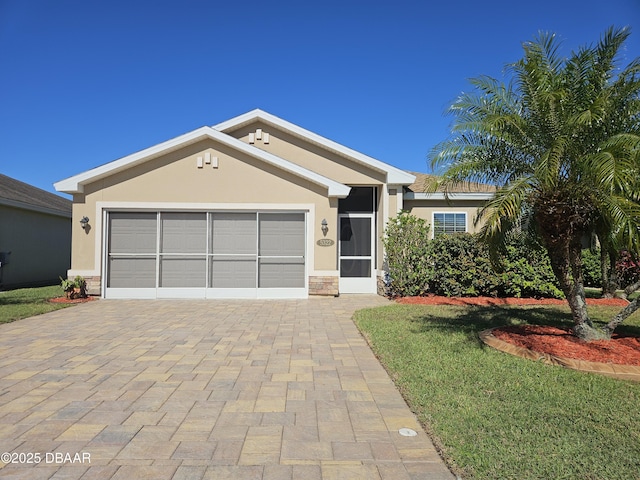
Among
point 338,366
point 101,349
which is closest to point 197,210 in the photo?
point 101,349

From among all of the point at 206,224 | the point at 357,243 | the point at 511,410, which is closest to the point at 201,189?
the point at 206,224

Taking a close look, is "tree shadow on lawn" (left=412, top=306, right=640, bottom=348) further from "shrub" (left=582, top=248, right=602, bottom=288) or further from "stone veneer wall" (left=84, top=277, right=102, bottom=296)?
"stone veneer wall" (left=84, top=277, right=102, bottom=296)

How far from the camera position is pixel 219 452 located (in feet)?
10.4

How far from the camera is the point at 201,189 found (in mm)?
11945

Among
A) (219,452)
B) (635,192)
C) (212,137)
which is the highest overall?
(212,137)

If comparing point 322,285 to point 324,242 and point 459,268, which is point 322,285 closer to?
point 324,242

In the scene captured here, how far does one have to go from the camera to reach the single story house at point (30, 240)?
49.8 feet

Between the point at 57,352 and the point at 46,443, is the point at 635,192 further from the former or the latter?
the point at 57,352

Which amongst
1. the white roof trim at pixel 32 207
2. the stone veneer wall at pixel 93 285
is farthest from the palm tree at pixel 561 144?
the white roof trim at pixel 32 207

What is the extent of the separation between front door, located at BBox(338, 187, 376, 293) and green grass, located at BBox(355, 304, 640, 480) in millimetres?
6488

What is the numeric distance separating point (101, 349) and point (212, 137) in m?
7.36

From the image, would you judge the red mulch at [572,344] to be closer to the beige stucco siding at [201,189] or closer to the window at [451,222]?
the beige stucco siding at [201,189]

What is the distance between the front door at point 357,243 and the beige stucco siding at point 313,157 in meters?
0.59

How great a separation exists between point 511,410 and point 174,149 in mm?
11025
